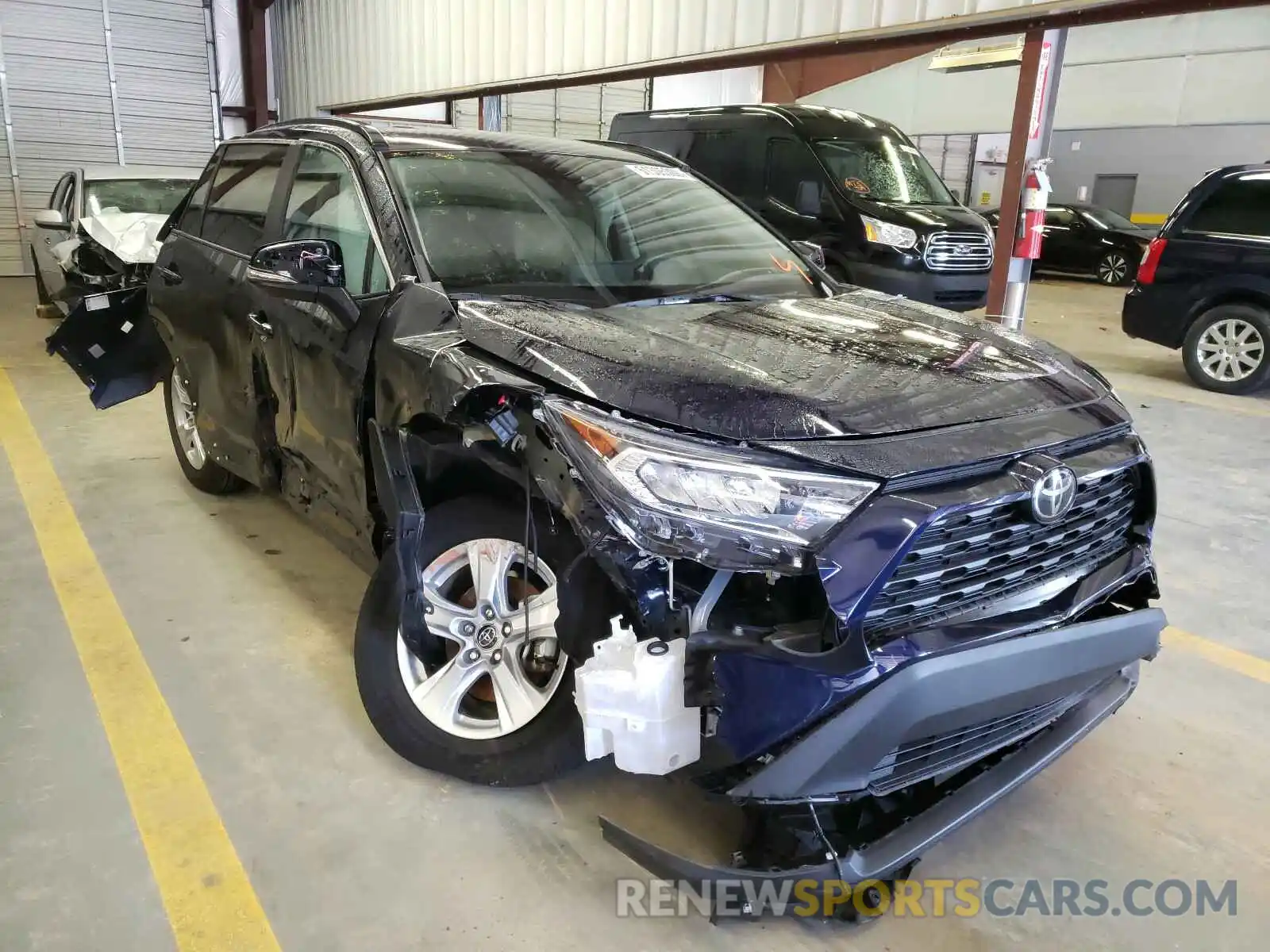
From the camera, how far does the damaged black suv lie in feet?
5.39

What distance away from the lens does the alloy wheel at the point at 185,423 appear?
4234 millimetres

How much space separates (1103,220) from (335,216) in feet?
47.9

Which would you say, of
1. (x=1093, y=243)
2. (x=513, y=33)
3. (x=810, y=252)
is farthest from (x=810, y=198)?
(x=1093, y=243)

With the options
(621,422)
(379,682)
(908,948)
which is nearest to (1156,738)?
(908,948)

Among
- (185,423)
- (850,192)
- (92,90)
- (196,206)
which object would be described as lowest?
(185,423)

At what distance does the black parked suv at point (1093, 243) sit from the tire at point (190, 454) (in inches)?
493

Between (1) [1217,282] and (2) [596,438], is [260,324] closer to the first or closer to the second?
(2) [596,438]

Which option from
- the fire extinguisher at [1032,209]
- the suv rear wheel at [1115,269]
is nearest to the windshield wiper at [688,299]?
the fire extinguisher at [1032,209]

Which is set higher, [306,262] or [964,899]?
[306,262]

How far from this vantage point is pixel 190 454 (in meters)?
4.38

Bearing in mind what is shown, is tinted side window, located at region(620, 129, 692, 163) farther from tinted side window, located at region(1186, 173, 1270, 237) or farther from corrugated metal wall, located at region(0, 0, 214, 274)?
corrugated metal wall, located at region(0, 0, 214, 274)

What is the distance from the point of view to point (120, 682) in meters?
2.77

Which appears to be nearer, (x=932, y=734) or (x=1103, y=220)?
(x=932, y=734)

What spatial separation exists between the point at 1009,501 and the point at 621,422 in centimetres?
75
